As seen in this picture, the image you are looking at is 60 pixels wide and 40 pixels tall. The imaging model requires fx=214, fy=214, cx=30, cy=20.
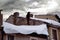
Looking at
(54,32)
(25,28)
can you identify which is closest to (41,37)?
(25,28)

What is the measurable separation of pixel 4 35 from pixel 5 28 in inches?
29.9

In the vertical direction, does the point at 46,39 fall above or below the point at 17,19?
below

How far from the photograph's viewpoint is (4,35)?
20844 mm

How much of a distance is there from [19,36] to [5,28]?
5.52 feet

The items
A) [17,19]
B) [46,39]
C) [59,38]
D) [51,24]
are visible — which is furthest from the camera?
[17,19]

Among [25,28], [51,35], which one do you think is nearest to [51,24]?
[51,35]

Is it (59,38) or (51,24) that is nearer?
(51,24)

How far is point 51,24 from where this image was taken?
2397cm

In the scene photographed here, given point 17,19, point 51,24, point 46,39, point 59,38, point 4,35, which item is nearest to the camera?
point 4,35

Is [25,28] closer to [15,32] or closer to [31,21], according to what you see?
[15,32]

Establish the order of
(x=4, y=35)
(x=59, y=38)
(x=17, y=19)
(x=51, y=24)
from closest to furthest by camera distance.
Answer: (x=4, y=35), (x=51, y=24), (x=59, y=38), (x=17, y=19)

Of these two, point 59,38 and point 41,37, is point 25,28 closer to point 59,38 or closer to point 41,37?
point 41,37

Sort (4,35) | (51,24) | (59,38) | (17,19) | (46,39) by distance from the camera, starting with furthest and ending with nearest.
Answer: (17,19), (59,38), (51,24), (46,39), (4,35)

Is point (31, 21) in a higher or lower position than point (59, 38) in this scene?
higher
